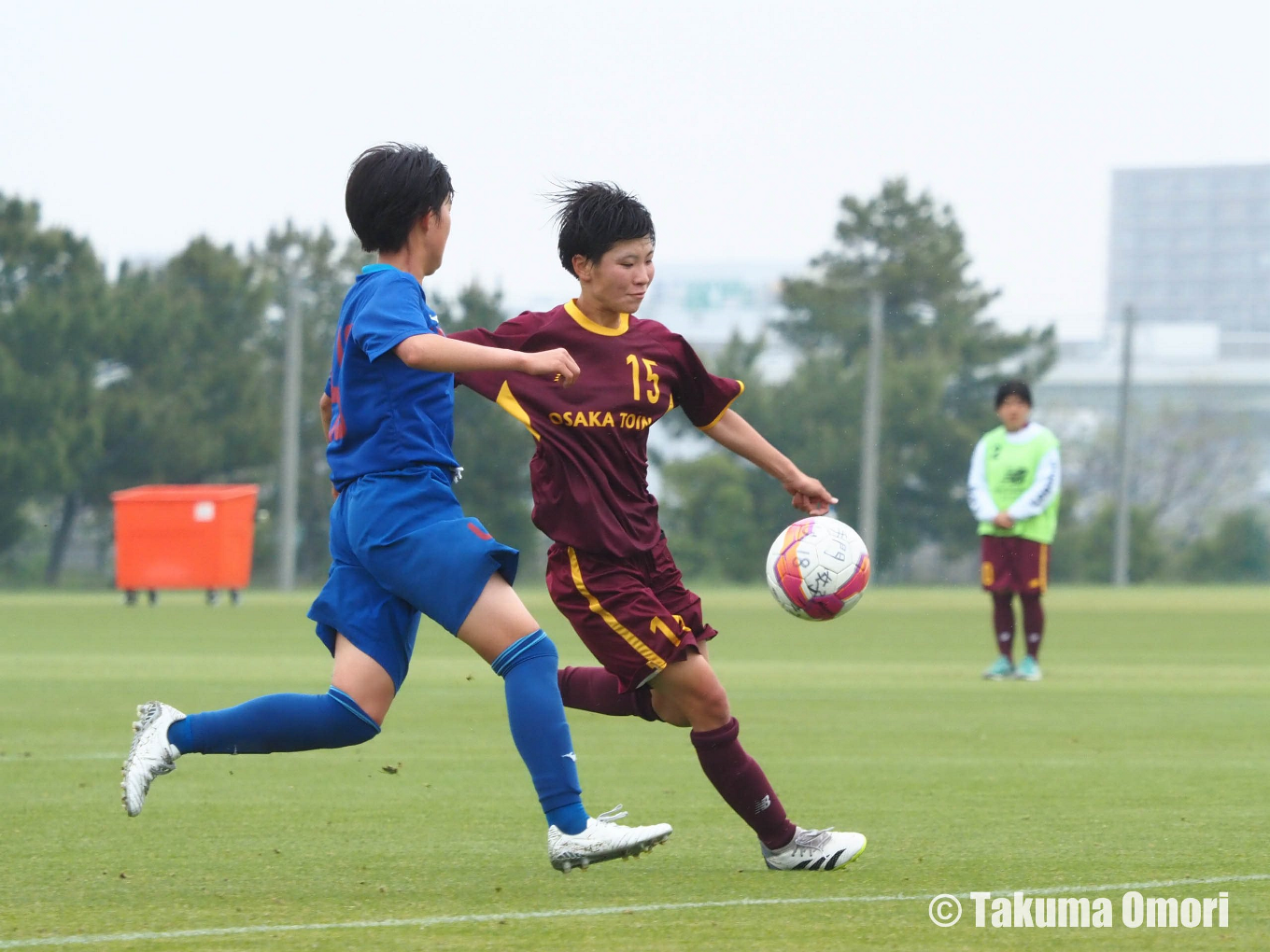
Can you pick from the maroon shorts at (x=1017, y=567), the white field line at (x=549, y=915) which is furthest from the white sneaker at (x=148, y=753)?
the maroon shorts at (x=1017, y=567)

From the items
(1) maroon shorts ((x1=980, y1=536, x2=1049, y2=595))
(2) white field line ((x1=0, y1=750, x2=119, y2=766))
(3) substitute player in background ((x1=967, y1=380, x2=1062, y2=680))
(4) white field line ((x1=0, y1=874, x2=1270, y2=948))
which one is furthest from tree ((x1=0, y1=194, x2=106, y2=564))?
(4) white field line ((x1=0, y1=874, x2=1270, y2=948))

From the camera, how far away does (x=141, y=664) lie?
13250 millimetres

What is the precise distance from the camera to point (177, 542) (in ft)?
79.1

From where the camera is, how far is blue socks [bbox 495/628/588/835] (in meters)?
4.81

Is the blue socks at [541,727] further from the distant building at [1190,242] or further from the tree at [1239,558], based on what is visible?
the distant building at [1190,242]

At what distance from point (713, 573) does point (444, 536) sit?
1119 inches

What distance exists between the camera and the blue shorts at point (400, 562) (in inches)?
187

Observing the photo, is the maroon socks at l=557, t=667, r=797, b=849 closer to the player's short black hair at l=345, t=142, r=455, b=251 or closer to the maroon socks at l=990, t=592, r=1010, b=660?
the player's short black hair at l=345, t=142, r=455, b=251

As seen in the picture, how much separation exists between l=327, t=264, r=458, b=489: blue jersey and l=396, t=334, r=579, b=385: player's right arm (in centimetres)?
11

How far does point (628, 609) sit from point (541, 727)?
397 millimetres

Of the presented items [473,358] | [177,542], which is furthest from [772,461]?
[177,542]

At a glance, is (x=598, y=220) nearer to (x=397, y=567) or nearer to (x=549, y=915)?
(x=397, y=567)

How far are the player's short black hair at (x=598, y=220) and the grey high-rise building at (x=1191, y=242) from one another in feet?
363

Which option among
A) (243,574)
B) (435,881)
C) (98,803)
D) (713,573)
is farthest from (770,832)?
(713,573)
